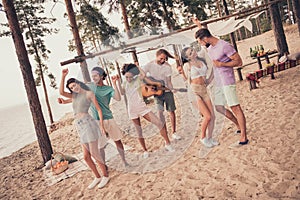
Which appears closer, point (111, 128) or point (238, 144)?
point (238, 144)

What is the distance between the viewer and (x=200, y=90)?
146 inches

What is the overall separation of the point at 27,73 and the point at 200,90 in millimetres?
4640

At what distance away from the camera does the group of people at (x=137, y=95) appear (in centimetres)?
341

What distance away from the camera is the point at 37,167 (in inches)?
248

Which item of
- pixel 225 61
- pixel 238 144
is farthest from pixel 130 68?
pixel 238 144

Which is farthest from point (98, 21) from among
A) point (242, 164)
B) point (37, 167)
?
point (242, 164)

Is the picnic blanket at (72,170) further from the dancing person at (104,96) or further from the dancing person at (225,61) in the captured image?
the dancing person at (225,61)

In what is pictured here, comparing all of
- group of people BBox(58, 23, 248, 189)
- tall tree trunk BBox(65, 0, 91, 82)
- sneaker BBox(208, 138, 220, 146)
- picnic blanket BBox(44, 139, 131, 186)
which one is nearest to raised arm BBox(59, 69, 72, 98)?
group of people BBox(58, 23, 248, 189)

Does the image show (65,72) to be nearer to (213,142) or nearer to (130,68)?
(130,68)

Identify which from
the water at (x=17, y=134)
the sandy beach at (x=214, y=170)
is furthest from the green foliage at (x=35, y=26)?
the sandy beach at (x=214, y=170)

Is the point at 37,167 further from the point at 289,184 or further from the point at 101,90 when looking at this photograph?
the point at 289,184

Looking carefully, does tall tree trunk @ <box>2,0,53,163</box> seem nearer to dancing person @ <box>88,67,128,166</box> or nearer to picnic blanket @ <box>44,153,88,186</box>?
picnic blanket @ <box>44,153,88,186</box>

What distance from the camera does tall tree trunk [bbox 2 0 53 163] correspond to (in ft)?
19.3

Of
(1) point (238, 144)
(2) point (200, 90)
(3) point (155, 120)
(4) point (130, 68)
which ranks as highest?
(4) point (130, 68)
